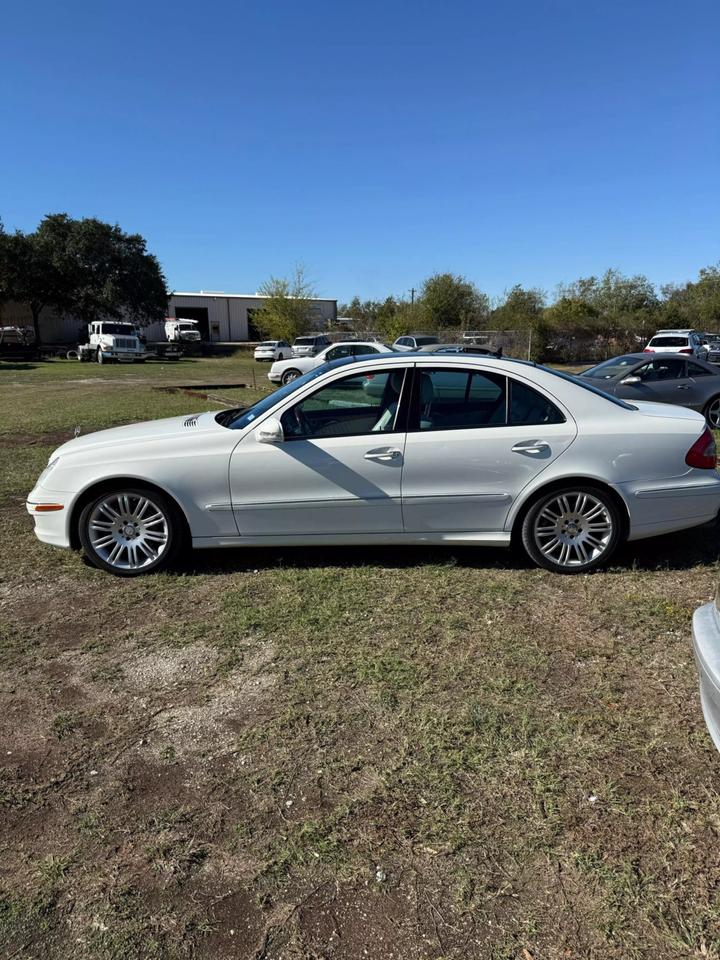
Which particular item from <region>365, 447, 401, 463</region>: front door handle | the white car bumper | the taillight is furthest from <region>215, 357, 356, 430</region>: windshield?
the taillight

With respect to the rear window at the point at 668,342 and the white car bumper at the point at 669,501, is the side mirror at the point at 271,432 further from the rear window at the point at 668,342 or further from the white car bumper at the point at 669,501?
the rear window at the point at 668,342

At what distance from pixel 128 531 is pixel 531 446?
290 cm

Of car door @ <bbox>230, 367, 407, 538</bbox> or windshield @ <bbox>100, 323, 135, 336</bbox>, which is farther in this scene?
windshield @ <bbox>100, 323, 135, 336</bbox>

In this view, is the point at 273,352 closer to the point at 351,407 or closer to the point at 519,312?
the point at 519,312

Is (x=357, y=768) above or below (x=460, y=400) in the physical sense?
below

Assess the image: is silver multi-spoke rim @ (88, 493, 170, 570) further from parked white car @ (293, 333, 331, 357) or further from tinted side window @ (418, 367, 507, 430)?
parked white car @ (293, 333, 331, 357)

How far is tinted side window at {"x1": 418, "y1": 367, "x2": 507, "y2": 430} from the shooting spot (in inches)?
183

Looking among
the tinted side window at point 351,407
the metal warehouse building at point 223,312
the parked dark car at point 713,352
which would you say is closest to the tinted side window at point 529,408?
the tinted side window at point 351,407

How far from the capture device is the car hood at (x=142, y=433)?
4.77 meters

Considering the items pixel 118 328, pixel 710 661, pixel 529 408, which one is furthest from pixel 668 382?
pixel 118 328

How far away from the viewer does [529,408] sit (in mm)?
4656

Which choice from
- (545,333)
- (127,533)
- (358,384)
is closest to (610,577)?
(358,384)

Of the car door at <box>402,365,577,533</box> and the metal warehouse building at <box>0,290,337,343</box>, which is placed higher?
the metal warehouse building at <box>0,290,337,343</box>

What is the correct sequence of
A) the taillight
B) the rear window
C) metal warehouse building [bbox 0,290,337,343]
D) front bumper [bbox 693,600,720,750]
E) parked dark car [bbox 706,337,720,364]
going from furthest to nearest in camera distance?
metal warehouse building [bbox 0,290,337,343] → parked dark car [bbox 706,337,720,364] → the rear window → the taillight → front bumper [bbox 693,600,720,750]
